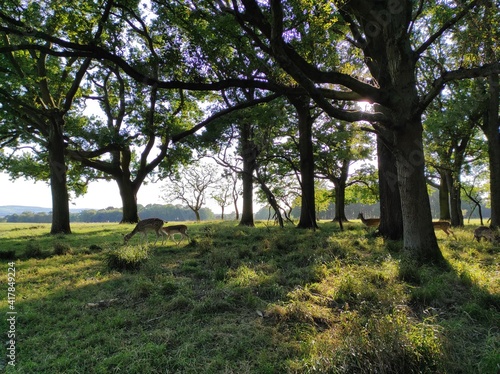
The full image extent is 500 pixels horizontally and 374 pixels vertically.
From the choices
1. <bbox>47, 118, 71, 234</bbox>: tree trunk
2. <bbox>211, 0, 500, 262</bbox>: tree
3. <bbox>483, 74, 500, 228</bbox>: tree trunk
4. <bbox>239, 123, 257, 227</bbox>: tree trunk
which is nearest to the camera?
<bbox>211, 0, 500, 262</bbox>: tree

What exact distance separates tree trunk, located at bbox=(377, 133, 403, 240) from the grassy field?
301cm

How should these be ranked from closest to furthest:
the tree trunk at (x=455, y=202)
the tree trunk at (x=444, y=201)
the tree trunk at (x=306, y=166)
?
the tree trunk at (x=306, y=166), the tree trunk at (x=455, y=202), the tree trunk at (x=444, y=201)

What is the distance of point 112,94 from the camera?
23.6 meters

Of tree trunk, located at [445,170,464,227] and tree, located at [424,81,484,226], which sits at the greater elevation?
tree, located at [424,81,484,226]

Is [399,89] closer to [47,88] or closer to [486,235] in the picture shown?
[486,235]

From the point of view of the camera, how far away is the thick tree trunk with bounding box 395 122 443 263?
7.27 meters

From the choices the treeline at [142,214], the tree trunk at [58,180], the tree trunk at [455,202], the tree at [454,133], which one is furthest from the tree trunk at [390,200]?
the treeline at [142,214]

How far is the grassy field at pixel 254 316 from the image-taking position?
302 centimetres

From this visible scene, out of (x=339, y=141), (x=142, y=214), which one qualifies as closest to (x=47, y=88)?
(x=339, y=141)

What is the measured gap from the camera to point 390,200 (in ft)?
35.5

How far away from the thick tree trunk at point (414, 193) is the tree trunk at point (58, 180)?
1554cm

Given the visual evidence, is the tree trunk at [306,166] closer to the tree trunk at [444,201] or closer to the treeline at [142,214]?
the tree trunk at [444,201]

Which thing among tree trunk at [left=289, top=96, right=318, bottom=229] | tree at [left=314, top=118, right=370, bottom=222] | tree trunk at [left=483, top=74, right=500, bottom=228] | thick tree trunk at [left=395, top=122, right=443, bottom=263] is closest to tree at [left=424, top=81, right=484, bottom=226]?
tree trunk at [left=483, top=74, right=500, bottom=228]

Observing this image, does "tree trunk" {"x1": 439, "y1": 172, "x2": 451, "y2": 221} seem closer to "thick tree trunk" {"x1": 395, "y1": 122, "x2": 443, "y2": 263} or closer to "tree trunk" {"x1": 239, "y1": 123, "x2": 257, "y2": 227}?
"tree trunk" {"x1": 239, "y1": 123, "x2": 257, "y2": 227}
